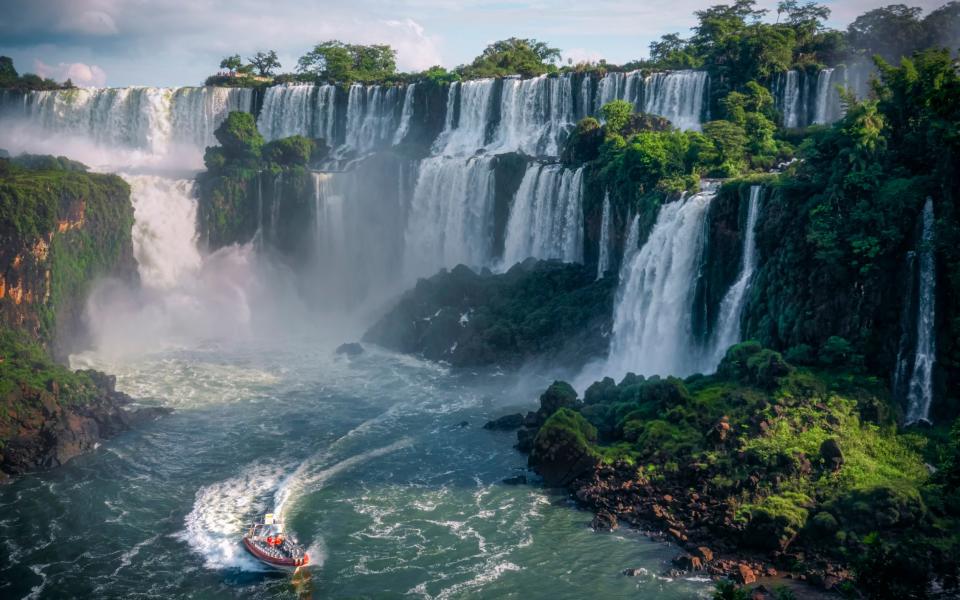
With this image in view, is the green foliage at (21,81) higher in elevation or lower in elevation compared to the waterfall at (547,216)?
higher

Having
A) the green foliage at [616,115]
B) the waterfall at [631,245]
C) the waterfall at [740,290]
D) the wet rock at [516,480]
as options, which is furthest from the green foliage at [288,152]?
the wet rock at [516,480]

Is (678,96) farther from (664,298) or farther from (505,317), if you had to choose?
(664,298)

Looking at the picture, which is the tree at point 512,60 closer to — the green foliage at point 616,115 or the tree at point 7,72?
the green foliage at point 616,115

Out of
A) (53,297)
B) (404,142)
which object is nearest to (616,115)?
(404,142)

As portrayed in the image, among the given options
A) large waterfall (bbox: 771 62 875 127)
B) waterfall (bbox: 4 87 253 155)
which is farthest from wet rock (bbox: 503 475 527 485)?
waterfall (bbox: 4 87 253 155)

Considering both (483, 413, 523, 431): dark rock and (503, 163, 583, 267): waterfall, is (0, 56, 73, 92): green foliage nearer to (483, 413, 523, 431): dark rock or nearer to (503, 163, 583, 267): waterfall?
(503, 163, 583, 267): waterfall

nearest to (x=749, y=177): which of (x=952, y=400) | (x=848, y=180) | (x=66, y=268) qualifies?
(x=848, y=180)
